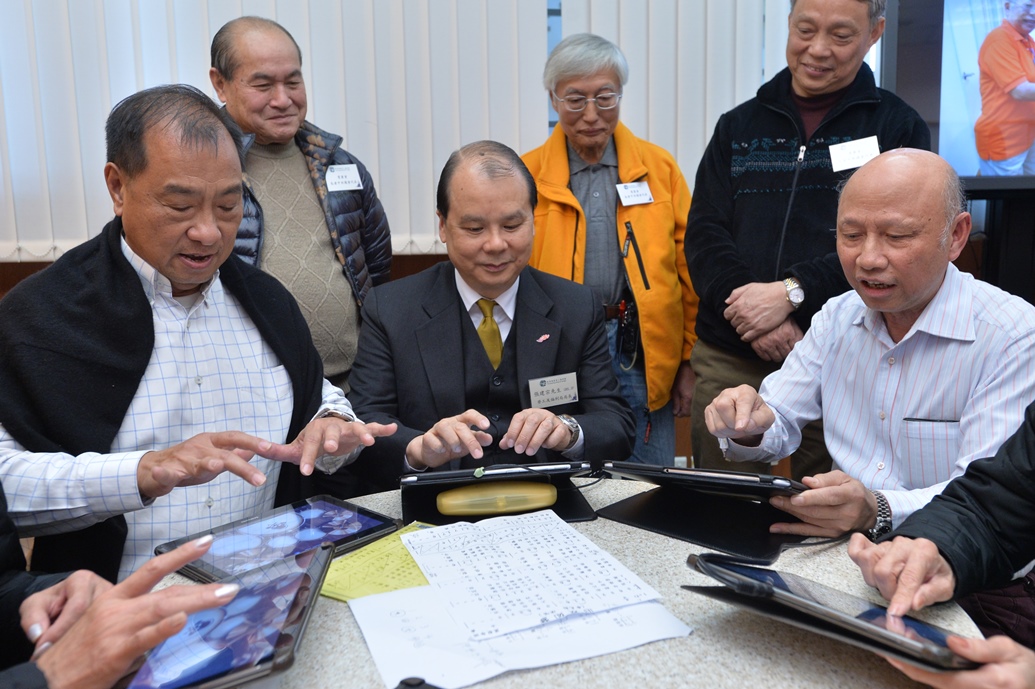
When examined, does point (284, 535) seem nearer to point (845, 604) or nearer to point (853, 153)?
point (845, 604)

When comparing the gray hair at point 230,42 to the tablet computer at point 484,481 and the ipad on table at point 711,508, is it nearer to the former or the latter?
the tablet computer at point 484,481

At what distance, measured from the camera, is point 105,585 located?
51.2 inches

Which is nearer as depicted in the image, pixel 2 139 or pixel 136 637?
pixel 136 637

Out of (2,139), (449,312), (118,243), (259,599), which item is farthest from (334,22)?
(259,599)

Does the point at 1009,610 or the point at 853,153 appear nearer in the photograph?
the point at 1009,610

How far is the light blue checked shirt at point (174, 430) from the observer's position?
5.27 feet

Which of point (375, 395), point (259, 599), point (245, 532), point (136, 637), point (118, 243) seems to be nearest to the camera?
point (136, 637)

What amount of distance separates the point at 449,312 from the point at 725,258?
1000 mm

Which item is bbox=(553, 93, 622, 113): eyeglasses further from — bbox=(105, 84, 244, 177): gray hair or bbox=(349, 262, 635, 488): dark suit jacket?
bbox=(105, 84, 244, 177): gray hair

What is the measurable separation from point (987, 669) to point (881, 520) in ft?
1.97

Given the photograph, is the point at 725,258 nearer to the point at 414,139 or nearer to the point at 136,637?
the point at 414,139

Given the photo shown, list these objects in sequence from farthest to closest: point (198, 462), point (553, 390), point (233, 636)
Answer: point (553, 390) < point (198, 462) < point (233, 636)

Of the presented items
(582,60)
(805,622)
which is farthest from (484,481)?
(582,60)

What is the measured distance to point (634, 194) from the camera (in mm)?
3141
